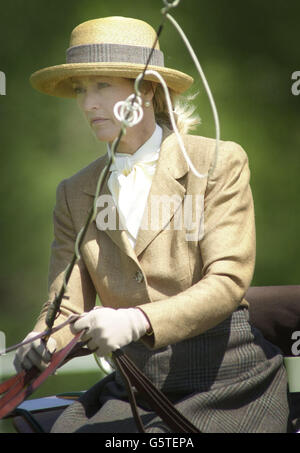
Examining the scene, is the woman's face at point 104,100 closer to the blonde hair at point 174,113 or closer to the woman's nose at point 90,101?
the woman's nose at point 90,101

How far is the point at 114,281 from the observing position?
1974mm

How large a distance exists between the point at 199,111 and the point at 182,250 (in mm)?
2143

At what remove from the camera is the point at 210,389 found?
6.08 feet

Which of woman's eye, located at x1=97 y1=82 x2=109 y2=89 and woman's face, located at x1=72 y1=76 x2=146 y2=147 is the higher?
woman's eye, located at x1=97 y1=82 x2=109 y2=89

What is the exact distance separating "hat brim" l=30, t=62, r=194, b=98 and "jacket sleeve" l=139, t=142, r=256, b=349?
23 centimetres

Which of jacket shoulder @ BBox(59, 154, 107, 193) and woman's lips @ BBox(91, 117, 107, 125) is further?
jacket shoulder @ BBox(59, 154, 107, 193)

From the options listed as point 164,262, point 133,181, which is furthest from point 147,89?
point 164,262

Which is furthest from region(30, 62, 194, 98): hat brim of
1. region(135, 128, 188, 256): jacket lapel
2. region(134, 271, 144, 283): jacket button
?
region(134, 271, 144, 283): jacket button

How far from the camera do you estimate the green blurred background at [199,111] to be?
156 inches

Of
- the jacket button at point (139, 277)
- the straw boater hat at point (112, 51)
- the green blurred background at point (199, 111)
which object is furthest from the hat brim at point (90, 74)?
the green blurred background at point (199, 111)

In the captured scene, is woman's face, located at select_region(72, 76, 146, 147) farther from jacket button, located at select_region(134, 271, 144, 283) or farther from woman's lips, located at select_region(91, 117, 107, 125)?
jacket button, located at select_region(134, 271, 144, 283)

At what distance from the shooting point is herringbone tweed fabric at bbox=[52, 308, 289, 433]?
1779 mm

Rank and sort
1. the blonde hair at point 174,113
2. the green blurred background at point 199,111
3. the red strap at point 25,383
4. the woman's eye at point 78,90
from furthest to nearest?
the green blurred background at point 199,111
the blonde hair at point 174,113
the woman's eye at point 78,90
the red strap at point 25,383
